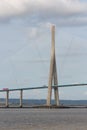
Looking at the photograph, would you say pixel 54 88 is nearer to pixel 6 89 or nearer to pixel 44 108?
pixel 44 108

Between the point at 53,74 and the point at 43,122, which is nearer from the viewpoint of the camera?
the point at 43,122

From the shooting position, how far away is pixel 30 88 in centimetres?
13012

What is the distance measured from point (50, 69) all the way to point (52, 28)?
9340 millimetres

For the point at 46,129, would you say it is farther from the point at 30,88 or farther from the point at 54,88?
the point at 30,88

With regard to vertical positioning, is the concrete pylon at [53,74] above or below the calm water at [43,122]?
above

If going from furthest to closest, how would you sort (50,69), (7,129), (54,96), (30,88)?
(30,88) → (54,96) → (50,69) → (7,129)

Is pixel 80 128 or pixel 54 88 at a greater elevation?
pixel 54 88

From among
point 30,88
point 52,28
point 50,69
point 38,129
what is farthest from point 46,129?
point 30,88

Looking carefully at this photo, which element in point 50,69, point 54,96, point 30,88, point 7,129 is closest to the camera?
point 7,129

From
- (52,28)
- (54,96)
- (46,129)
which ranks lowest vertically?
(46,129)

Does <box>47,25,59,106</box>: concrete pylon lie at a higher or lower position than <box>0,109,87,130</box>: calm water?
higher

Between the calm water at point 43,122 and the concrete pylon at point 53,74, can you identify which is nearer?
the calm water at point 43,122

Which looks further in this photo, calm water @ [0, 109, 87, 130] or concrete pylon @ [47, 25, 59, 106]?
concrete pylon @ [47, 25, 59, 106]

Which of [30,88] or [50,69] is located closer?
[50,69]
